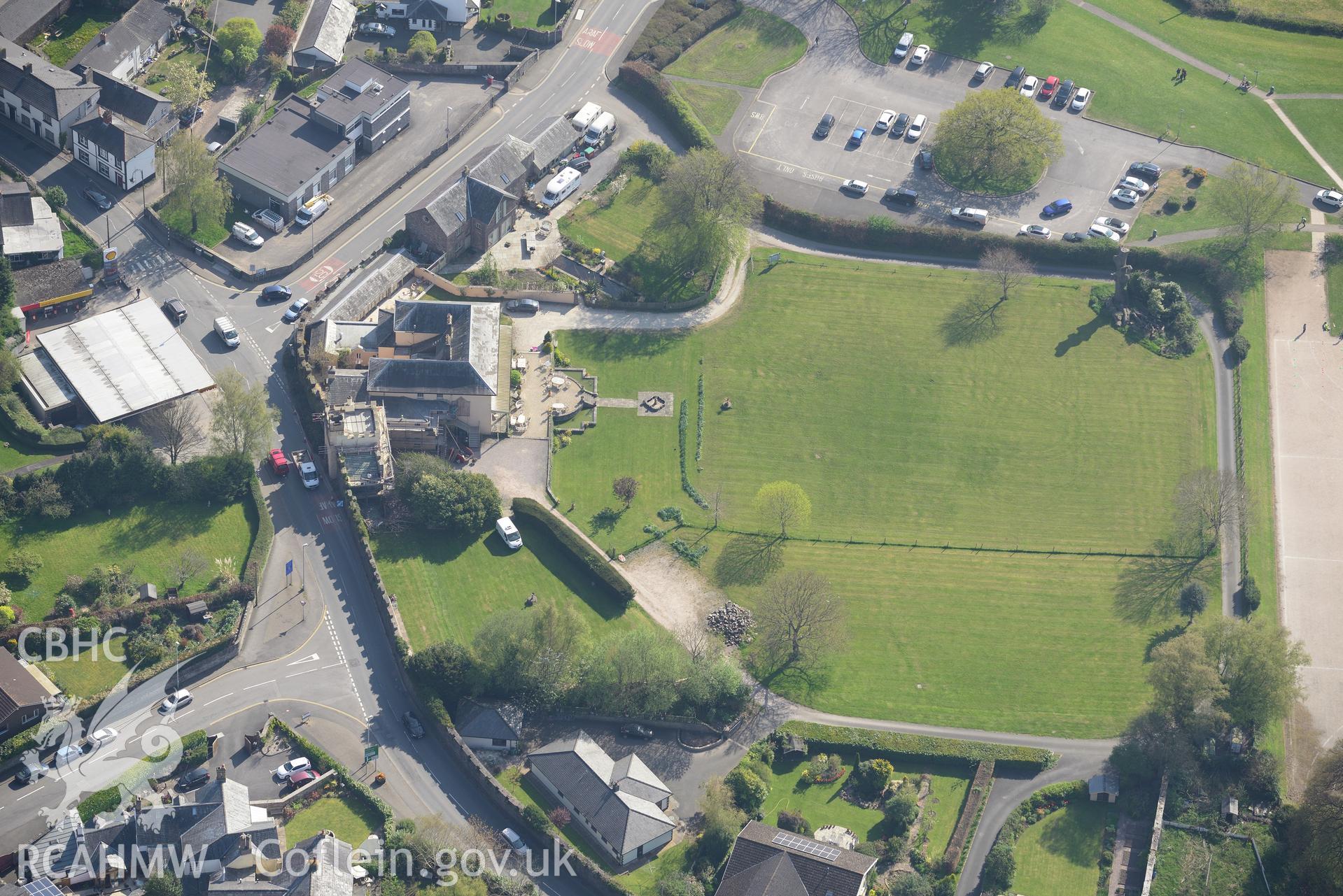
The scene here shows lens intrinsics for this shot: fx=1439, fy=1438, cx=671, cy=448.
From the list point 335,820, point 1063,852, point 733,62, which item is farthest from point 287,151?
point 1063,852

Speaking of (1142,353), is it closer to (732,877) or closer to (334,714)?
(732,877)

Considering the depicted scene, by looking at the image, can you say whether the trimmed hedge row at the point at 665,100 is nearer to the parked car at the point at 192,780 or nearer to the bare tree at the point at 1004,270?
the bare tree at the point at 1004,270

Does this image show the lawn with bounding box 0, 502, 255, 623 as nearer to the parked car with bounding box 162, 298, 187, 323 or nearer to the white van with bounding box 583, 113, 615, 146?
the parked car with bounding box 162, 298, 187, 323

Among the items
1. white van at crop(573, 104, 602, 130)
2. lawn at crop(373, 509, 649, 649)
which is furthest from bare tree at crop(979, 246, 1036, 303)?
lawn at crop(373, 509, 649, 649)

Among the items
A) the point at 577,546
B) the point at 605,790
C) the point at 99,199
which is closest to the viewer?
the point at 605,790

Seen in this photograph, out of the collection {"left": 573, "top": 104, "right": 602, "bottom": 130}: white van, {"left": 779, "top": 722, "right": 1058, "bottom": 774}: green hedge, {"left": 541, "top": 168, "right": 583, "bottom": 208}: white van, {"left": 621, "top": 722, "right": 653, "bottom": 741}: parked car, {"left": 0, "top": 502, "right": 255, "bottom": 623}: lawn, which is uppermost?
{"left": 573, "top": 104, "right": 602, "bottom": 130}: white van

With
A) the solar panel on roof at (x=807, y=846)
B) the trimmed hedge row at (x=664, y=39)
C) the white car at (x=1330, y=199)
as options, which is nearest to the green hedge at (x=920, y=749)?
the solar panel on roof at (x=807, y=846)

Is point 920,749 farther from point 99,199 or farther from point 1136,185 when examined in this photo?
point 99,199
